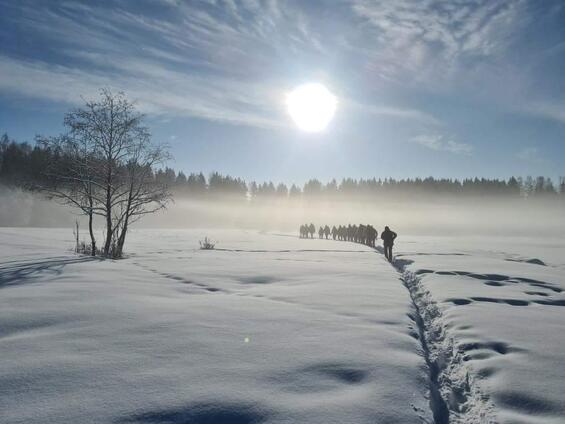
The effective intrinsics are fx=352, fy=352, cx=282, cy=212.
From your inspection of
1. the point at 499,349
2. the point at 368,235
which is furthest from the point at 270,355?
the point at 368,235

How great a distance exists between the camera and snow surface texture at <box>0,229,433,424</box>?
2776 mm

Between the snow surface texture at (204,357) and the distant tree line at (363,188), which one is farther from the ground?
the distant tree line at (363,188)

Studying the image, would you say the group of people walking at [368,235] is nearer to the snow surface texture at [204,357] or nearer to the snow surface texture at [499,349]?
the snow surface texture at [499,349]

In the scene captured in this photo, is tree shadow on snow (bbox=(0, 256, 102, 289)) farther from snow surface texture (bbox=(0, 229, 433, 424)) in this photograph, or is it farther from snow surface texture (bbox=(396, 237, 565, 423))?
snow surface texture (bbox=(396, 237, 565, 423))

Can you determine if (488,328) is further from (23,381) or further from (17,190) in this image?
(17,190)

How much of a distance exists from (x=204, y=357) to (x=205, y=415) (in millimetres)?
1106

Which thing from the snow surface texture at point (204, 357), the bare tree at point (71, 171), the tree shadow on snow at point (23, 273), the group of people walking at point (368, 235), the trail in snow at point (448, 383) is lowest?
the trail in snow at point (448, 383)

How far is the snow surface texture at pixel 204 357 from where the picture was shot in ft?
9.11

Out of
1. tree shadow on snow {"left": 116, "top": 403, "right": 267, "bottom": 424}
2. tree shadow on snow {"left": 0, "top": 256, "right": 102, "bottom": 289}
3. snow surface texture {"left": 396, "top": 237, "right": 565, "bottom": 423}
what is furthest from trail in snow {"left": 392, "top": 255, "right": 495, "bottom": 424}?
tree shadow on snow {"left": 0, "top": 256, "right": 102, "bottom": 289}

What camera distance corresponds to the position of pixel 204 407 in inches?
110

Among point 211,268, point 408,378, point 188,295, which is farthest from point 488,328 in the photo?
point 211,268

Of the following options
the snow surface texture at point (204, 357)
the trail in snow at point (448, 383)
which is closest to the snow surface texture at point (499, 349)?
the trail in snow at point (448, 383)

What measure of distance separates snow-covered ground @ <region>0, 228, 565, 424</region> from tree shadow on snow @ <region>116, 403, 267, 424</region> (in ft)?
0.04

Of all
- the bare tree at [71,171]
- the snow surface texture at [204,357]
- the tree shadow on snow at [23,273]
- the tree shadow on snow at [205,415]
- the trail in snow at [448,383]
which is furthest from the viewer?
the bare tree at [71,171]
